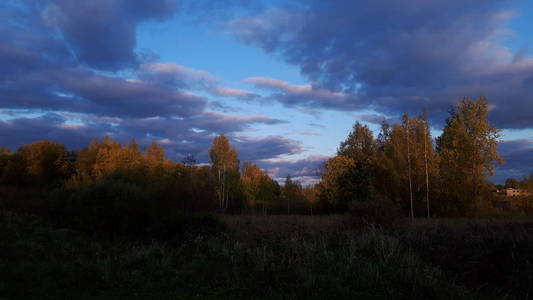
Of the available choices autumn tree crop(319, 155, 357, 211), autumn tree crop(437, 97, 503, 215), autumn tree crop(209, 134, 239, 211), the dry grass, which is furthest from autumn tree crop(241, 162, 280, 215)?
the dry grass

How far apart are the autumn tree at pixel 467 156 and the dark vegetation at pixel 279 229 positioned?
13 centimetres

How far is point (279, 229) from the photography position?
17953 millimetres

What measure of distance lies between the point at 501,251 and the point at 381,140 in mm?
45325

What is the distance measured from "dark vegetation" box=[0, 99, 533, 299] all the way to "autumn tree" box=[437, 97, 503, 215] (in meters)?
0.13

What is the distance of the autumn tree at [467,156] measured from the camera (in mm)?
39062

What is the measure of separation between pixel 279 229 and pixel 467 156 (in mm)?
29893

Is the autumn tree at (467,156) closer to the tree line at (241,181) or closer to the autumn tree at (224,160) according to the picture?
the tree line at (241,181)

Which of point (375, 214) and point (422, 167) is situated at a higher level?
point (422, 167)

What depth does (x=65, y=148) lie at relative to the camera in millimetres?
59281

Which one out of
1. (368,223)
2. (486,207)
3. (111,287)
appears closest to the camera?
(111,287)

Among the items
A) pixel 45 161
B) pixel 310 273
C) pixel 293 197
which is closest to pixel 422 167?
pixel 293 197

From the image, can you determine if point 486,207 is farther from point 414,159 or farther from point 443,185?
point 414,159

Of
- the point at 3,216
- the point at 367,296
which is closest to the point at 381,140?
the point at 3,216

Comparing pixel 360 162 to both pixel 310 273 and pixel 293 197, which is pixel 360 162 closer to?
pixel 293 197
